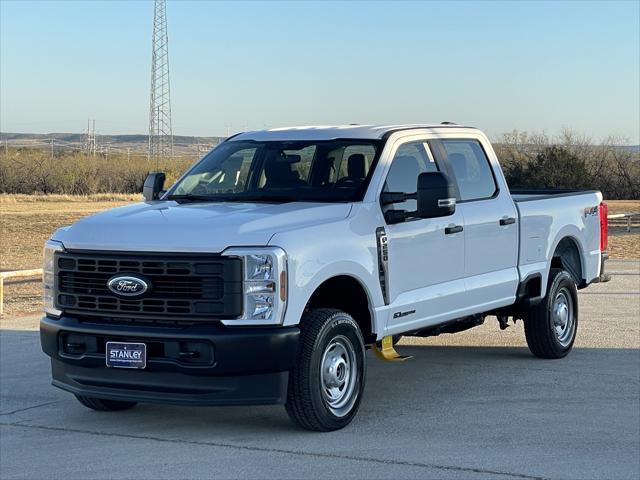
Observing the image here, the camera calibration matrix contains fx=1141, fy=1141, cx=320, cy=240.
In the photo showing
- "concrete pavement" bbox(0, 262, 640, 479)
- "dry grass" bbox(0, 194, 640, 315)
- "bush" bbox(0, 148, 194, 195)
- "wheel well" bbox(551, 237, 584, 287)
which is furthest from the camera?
"bush" bbox(0, 148, 194, 195)

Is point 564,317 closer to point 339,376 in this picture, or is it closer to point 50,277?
point 339,376

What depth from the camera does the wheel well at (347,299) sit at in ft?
27.0

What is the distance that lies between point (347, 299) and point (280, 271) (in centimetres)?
119

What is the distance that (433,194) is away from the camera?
8.54 metres

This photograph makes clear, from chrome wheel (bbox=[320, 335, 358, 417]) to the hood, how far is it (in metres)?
0.90

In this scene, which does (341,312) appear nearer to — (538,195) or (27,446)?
(27,446)

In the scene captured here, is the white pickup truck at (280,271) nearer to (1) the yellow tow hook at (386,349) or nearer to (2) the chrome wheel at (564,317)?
(1) the yellow tow hook at (386,349)

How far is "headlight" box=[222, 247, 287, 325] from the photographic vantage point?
292 inches

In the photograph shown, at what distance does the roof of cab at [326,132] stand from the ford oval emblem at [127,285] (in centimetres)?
231

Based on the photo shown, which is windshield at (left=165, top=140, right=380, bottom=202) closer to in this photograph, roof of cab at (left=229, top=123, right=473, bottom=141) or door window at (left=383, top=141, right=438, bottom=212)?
roof of cab at (left=229, top=123, right=473, bottom=141)

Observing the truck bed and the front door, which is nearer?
the front door

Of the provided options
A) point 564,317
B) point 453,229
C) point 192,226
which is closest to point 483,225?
point 453,229

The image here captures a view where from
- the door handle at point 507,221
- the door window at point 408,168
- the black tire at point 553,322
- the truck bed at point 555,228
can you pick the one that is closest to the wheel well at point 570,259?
the truck bed at point 555,228

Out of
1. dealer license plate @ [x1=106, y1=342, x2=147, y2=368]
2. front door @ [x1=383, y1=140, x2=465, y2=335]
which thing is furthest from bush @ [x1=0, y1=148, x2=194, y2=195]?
dealer license plate @ [x1=106, y1=342, x2=147, y2=368]
